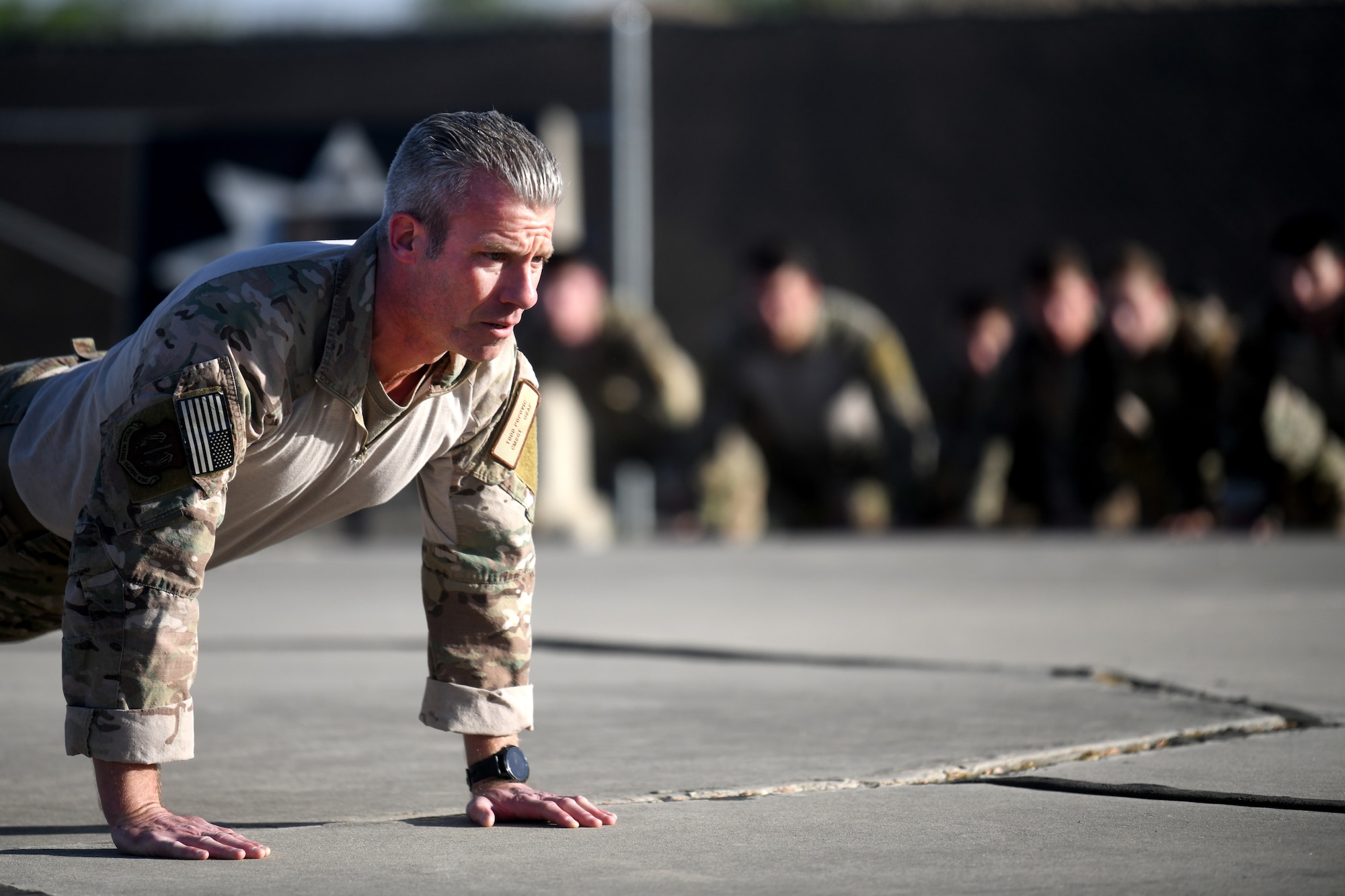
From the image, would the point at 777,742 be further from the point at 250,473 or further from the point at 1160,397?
the point at 1160,397

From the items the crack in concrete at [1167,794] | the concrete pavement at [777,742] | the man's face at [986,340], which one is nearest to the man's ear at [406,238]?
the concrete pavement at [777,742]

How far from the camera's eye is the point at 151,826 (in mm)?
2338

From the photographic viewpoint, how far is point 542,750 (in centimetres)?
314

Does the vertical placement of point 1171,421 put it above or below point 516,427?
above

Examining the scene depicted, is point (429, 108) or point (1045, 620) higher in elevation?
point (429, 108)

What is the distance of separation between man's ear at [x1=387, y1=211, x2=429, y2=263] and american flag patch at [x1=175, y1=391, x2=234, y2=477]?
0.98 feet

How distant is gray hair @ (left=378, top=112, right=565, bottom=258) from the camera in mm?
2375

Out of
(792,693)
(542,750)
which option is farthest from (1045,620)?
(542,750)

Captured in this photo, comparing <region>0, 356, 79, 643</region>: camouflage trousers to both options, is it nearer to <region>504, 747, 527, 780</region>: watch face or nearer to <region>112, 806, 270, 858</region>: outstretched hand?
<region>112, 806, 270, 858</region>: outstretched hand

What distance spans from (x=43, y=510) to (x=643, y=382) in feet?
19.2

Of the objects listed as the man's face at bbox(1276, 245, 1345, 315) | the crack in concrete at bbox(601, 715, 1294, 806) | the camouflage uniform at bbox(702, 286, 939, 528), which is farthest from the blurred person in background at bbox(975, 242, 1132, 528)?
the crack in concrete at bbox(601, 715, 1294, 806)

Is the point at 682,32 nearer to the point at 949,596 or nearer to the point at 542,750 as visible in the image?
the point at 949,596

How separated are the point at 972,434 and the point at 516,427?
237 inches

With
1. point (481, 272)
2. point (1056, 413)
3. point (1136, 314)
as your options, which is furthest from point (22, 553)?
point (1136, 314)
